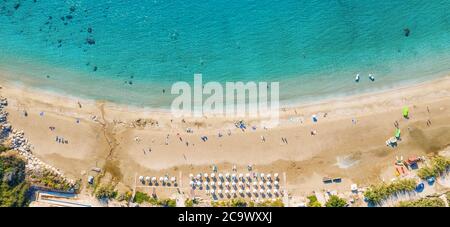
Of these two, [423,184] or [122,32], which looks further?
[122,32]

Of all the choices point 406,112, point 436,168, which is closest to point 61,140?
point 406,112

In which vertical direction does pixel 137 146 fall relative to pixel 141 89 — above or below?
below

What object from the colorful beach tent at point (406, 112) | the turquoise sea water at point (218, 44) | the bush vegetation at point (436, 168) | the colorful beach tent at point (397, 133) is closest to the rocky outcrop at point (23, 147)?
the turquoise sea water at point (218, 44)

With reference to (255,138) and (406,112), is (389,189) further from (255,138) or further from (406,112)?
(255,138)

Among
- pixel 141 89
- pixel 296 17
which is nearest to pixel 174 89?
pixel 141 89

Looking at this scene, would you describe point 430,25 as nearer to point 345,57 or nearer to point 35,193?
point 345,57

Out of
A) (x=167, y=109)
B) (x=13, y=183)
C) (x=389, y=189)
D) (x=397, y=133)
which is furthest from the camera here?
(x=167, y=109)
